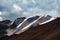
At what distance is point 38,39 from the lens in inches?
1719

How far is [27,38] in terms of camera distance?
172ft

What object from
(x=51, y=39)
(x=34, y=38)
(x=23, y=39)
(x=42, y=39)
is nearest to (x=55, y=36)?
(x=51, y=39)

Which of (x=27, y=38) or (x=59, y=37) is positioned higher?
(x=27, y=38)

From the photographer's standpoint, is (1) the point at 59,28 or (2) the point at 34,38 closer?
(1) the point at 59,28

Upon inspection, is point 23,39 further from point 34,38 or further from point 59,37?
point 59,37

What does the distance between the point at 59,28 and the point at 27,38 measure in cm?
1277

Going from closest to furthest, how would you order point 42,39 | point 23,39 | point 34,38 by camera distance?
point 42,39 → point 34,38 → point 23,39

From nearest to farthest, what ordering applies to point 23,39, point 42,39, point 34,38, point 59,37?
point 59,37 < point 42,39 < point 34,38 < point 23,39

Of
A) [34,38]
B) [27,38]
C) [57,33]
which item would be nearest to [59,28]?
[57,33]

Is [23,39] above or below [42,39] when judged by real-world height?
above

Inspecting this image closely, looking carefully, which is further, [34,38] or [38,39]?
[34,38]

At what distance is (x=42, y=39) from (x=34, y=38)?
18.7ft

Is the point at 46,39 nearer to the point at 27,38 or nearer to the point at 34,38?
the point at 34,38

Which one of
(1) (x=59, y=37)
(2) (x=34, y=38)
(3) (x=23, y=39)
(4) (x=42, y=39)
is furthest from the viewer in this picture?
(3) (x=23, y=39)
